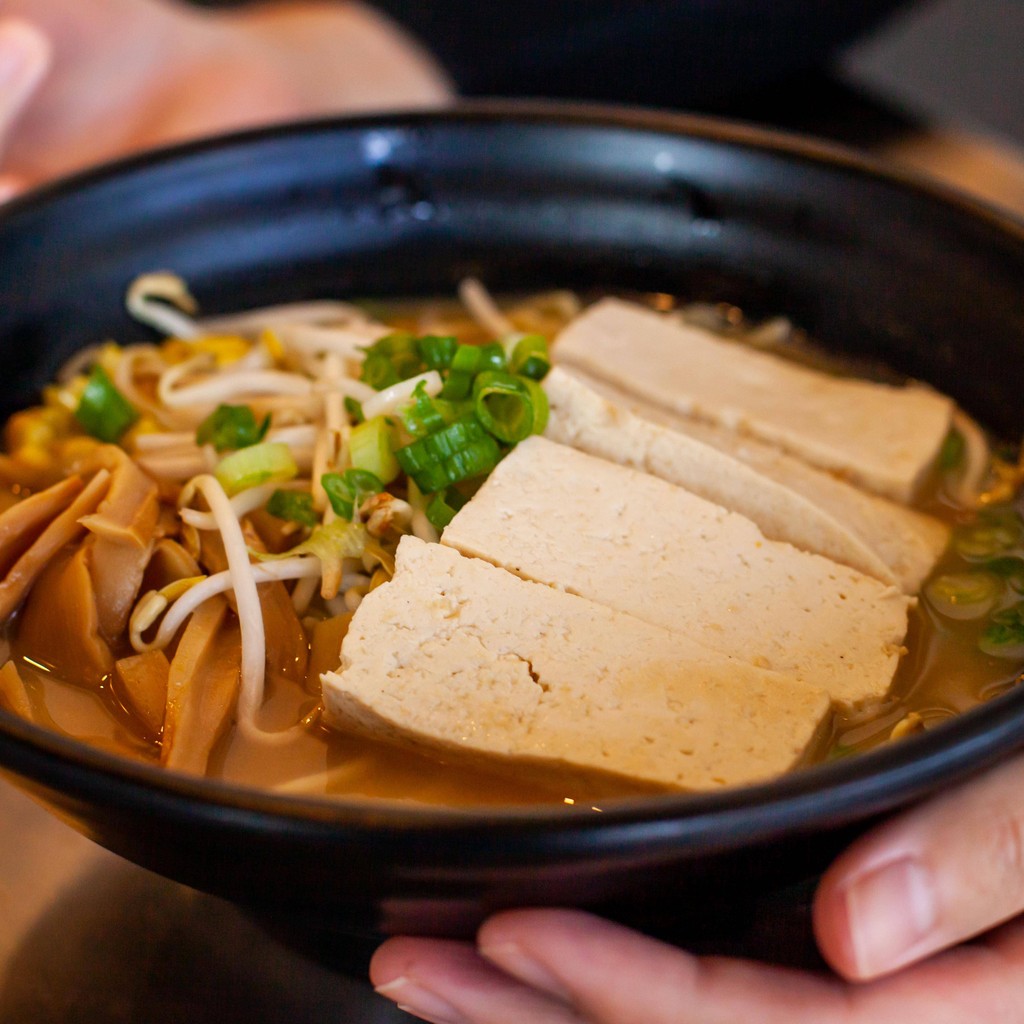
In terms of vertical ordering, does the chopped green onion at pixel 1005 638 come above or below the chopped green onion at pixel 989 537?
below

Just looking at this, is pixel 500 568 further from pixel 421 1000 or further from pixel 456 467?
pixel 421 1000

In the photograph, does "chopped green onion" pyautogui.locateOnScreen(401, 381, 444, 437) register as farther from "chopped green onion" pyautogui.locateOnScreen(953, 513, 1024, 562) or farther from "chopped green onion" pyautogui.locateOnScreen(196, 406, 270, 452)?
"chopped green onion" pyautogui.locateOnScreen(953, 513, 1024, 562)

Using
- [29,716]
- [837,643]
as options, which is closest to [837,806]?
[837,643]

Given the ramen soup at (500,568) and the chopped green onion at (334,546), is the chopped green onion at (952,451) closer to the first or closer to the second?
the ramen soup at (500,568)

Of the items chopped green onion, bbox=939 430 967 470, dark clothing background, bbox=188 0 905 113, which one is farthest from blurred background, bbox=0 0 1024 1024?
dark clothing background, bbox=188 0 905 113

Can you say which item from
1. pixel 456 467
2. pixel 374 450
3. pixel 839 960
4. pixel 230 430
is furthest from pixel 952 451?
pixel 230 430

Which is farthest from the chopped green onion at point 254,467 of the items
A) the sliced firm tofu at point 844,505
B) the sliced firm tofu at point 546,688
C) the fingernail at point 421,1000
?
the fingernail at point 421,1000

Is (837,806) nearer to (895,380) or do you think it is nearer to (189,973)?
(189,973)
